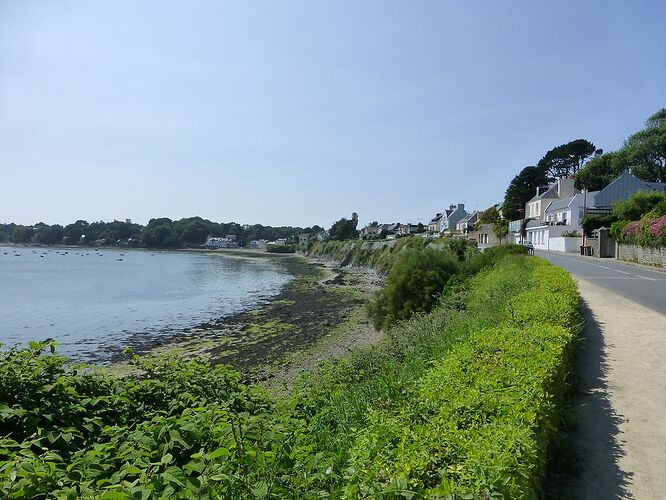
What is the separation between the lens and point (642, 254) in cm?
3203

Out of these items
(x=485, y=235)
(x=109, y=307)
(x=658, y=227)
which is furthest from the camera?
(x=485, y=235)

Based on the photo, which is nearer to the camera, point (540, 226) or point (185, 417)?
point (185, 417)

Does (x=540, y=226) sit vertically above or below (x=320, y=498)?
above

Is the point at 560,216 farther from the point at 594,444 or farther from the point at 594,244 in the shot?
the point at 594,444

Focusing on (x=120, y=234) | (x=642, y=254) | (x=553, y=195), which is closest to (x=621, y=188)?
(x=553, y=195)

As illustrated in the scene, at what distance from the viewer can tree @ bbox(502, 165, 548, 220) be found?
82812 millimetres

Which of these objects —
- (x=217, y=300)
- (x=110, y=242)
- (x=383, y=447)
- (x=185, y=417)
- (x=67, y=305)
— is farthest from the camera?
(x=110, y=242)

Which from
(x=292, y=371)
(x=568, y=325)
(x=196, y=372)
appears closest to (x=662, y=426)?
(x=568, y=325)

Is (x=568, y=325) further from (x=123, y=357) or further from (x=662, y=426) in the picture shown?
(x=123, y=357)

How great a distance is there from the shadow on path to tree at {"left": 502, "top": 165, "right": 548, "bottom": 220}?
8055cm

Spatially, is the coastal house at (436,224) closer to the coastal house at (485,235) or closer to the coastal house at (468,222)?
the coastal house at (468,222)

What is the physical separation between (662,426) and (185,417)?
599cm

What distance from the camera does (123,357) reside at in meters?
20.2

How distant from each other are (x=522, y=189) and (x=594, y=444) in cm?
8834
